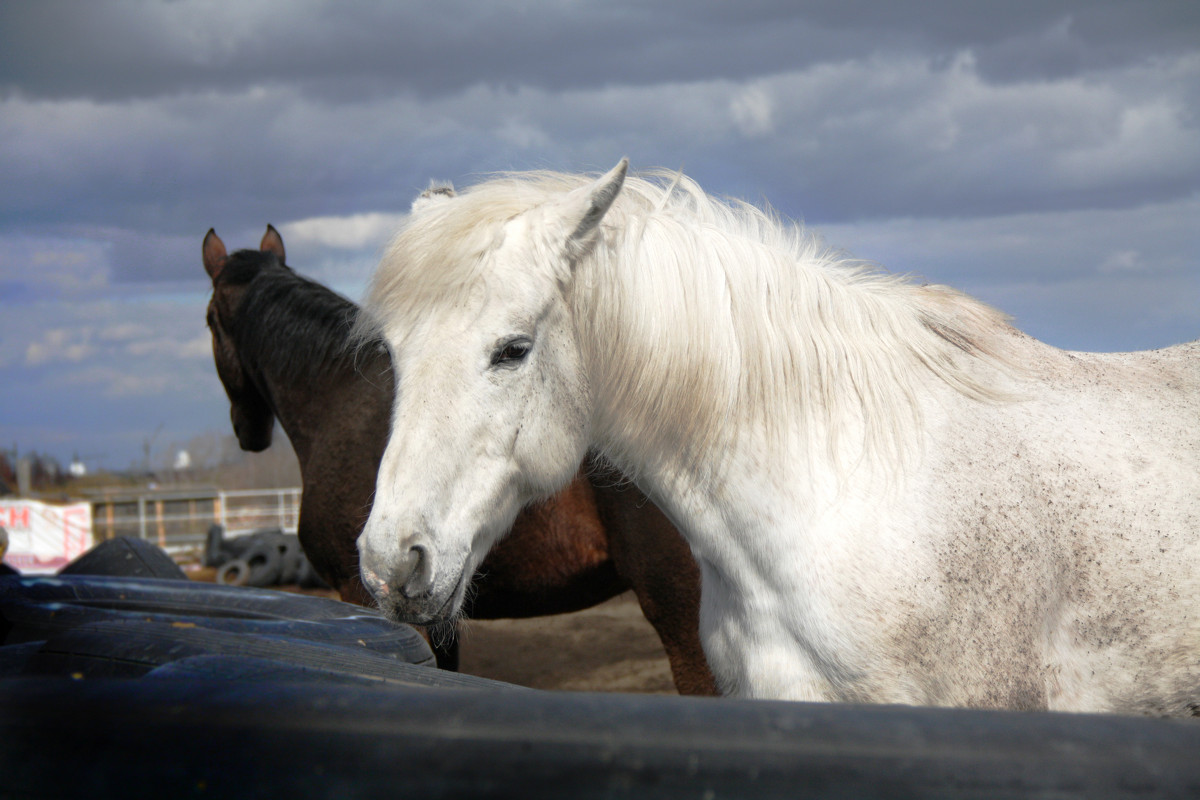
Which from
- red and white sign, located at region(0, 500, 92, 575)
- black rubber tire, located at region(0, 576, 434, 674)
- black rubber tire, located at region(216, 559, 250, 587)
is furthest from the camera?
red and white sign, located at region(0, 500, 92, 575)

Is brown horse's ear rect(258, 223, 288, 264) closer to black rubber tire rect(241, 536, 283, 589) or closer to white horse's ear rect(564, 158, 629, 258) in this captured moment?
white horse's ear rect(564, 158, 629, 258)

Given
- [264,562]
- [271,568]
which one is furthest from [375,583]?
[264,562]

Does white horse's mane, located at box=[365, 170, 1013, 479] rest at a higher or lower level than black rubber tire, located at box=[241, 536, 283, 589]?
higher

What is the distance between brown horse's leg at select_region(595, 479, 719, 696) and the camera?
11.3 feet

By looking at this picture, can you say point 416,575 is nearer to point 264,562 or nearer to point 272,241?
point 272,241

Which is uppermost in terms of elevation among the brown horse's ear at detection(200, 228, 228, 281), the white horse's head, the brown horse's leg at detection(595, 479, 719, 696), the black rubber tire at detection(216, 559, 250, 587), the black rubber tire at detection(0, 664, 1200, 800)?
the brown horse's ear at detection(200, 228, 228, 281)

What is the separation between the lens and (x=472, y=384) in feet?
6.66

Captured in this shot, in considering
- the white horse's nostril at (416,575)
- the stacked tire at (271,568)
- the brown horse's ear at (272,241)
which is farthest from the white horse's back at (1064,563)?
the stacked tire at (271,568)

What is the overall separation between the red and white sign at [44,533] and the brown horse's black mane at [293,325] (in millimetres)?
10195

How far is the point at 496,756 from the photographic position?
0.60m

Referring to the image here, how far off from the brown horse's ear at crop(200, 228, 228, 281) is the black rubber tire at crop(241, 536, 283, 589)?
19.5 feet

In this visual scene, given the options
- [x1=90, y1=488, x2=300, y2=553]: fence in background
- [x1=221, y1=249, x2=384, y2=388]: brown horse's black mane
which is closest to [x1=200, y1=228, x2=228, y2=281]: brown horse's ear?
[x1=221, y1=249, x2=384, y2=388]: brown horse's black mane

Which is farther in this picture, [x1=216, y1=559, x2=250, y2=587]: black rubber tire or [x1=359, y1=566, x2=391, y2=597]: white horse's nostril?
[x1=216, y1=559, x2=250, y2=587]: black rubber tire

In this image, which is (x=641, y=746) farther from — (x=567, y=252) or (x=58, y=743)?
(x=567, y=252)
